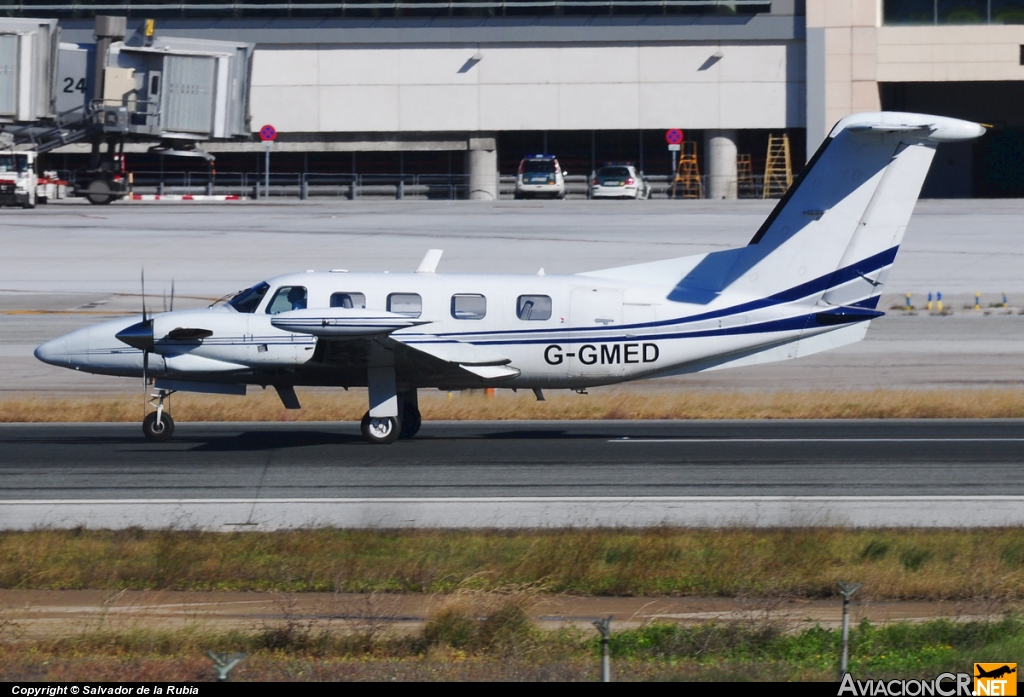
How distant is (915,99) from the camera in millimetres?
61812

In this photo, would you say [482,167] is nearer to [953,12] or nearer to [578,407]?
[953,12]

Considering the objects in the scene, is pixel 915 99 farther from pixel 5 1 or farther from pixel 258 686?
pixel 258 686

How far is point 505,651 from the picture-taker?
8.59 metres

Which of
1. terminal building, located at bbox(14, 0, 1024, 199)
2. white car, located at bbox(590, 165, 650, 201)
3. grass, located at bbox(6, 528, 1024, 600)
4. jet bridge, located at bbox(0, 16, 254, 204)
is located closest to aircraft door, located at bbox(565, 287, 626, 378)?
grass, located at bbox(6, 528, 1024, 600)

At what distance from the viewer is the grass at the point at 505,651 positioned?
7695mm

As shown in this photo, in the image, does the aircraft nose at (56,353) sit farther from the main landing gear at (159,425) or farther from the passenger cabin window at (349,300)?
the passenger cabin window at (349,300)

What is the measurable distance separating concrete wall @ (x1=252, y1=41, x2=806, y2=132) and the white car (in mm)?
3445

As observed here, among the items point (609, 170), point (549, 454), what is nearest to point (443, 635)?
point (549, 454)

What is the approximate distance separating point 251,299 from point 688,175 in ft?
143

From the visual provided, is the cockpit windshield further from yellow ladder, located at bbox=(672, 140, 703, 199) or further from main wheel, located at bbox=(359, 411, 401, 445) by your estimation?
yellow ladder, located at bbox=(672, 140, 703, 199)

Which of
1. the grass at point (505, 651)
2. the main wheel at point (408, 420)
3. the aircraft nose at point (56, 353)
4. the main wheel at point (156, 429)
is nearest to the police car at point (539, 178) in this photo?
the main wheel at point (408, 420)

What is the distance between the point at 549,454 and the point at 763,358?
11.2ft

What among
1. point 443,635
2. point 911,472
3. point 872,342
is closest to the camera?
point 443,635

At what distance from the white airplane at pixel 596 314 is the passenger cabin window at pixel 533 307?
0.05ft
